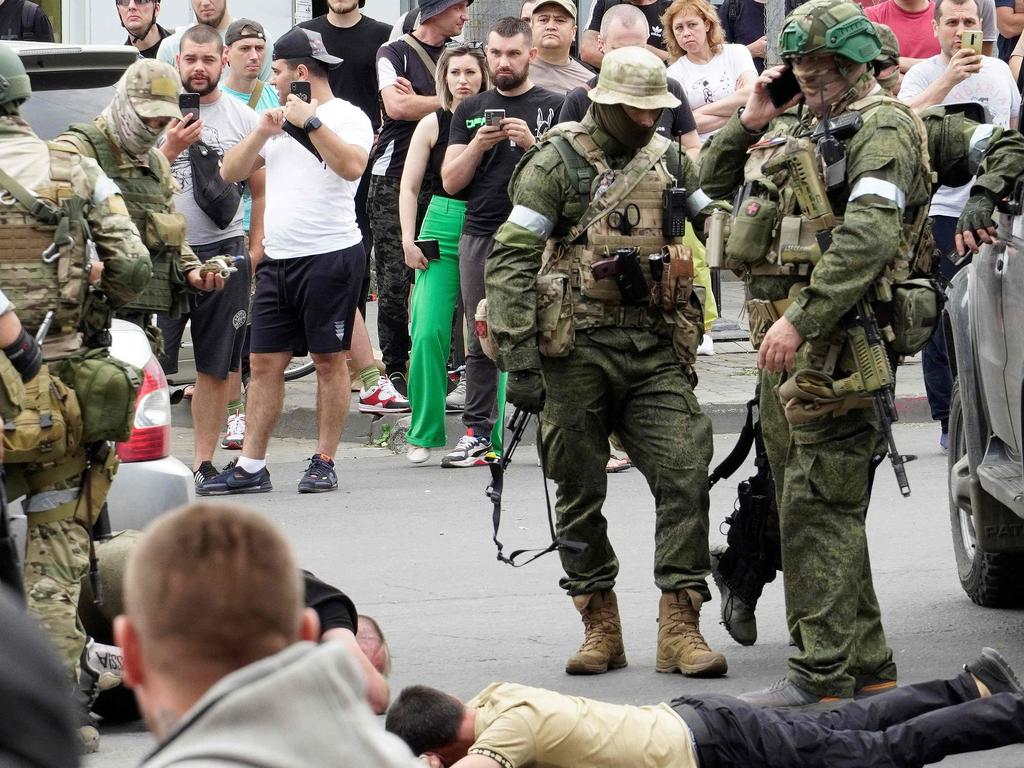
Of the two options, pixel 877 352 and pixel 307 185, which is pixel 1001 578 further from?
pixel 307 185

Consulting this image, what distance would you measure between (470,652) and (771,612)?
4.18ft

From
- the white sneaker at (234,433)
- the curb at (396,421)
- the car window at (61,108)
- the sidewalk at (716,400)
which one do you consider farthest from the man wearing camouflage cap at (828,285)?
the white sneaker at (234,433)

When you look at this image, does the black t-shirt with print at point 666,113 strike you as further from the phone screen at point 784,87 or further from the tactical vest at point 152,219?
the phone screen at point 784,87

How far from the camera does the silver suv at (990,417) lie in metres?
5.86

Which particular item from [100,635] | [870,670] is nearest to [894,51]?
[870,670]

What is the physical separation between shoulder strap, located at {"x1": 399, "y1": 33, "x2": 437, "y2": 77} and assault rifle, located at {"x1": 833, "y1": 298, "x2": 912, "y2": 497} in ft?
20.3

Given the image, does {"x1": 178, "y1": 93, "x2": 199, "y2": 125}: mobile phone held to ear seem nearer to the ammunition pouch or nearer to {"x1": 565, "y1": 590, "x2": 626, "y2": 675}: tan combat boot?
{"x1": 565, "y1": 590, "x2": 626, "y2": 675}: tan combat boot

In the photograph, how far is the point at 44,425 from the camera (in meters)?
5.19

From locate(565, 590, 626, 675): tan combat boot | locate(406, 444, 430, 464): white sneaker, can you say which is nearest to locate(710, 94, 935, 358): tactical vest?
locate(565, 590, 626, 675): tan combat boot

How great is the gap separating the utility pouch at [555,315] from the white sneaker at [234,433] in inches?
189

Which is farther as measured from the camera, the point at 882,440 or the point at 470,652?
the point at 470,652

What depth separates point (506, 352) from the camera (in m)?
6.11

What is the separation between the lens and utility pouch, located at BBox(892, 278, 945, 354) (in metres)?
5.50

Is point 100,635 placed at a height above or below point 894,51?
below
